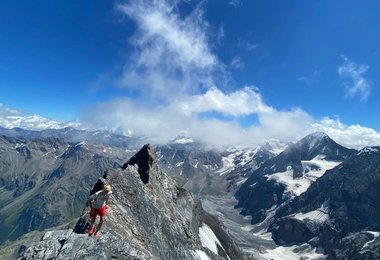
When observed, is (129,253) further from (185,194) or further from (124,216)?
(185,194)

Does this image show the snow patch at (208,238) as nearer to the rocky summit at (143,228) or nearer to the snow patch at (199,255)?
the rocky summit at (143,228)

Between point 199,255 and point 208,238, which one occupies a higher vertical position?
point 208,238

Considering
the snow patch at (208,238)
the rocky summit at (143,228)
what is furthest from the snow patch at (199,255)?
the snow patch at (208,238)

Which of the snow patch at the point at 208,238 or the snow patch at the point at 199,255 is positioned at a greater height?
the snow patch at the point at 208,238

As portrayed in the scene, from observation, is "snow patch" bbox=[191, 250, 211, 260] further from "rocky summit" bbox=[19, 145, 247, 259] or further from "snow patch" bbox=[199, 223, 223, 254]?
"snow patch" bbox=[199, 223, 223, 254]

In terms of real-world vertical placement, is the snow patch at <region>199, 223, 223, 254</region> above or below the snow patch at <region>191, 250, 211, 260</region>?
above

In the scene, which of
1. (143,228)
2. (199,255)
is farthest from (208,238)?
(143,228)

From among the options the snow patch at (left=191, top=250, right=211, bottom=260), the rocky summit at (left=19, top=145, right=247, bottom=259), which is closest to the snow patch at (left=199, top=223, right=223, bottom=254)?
the rocky summit at (left=19, top=145, right=247, bottom=259)

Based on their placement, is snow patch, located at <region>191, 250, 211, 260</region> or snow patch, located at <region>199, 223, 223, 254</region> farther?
snow patch, located at <region>199, 223, 223, 254</region>

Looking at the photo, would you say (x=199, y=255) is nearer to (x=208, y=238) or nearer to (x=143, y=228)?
(x=143, y=228)

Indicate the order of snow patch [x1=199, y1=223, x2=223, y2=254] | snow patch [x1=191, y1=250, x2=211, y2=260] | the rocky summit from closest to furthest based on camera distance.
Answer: the rocky summit
snow patch [x1=191, y1=250, x2=211, y2=260]
snow patch [x1=199, y1=223, x2=223, y2=254]
